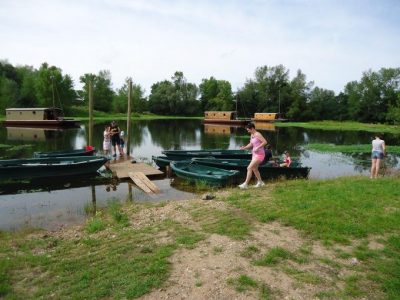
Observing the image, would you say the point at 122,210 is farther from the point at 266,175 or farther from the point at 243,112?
the point at 243,112

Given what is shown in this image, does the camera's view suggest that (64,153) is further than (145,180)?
Yes

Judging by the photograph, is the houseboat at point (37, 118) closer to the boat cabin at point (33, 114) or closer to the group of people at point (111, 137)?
the boat cabin at point (33, 114)

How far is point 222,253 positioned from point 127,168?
43.5 ft

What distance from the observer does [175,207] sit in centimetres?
1024

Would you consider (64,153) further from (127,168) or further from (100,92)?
(100,92)

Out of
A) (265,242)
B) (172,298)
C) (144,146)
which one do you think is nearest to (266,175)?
(265,242)

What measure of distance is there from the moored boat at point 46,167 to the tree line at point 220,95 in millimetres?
60552

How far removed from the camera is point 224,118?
72438 mm

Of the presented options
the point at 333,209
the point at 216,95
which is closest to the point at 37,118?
the point at 333,209

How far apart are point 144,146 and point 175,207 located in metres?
22.8

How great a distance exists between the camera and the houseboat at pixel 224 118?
227 feet

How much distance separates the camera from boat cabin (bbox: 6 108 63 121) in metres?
53.8

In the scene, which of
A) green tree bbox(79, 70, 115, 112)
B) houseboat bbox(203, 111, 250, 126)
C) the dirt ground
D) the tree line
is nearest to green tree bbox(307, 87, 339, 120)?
the tree line

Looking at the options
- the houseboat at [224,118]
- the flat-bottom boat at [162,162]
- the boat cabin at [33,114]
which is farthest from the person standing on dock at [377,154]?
the houseboat at [224,118]
